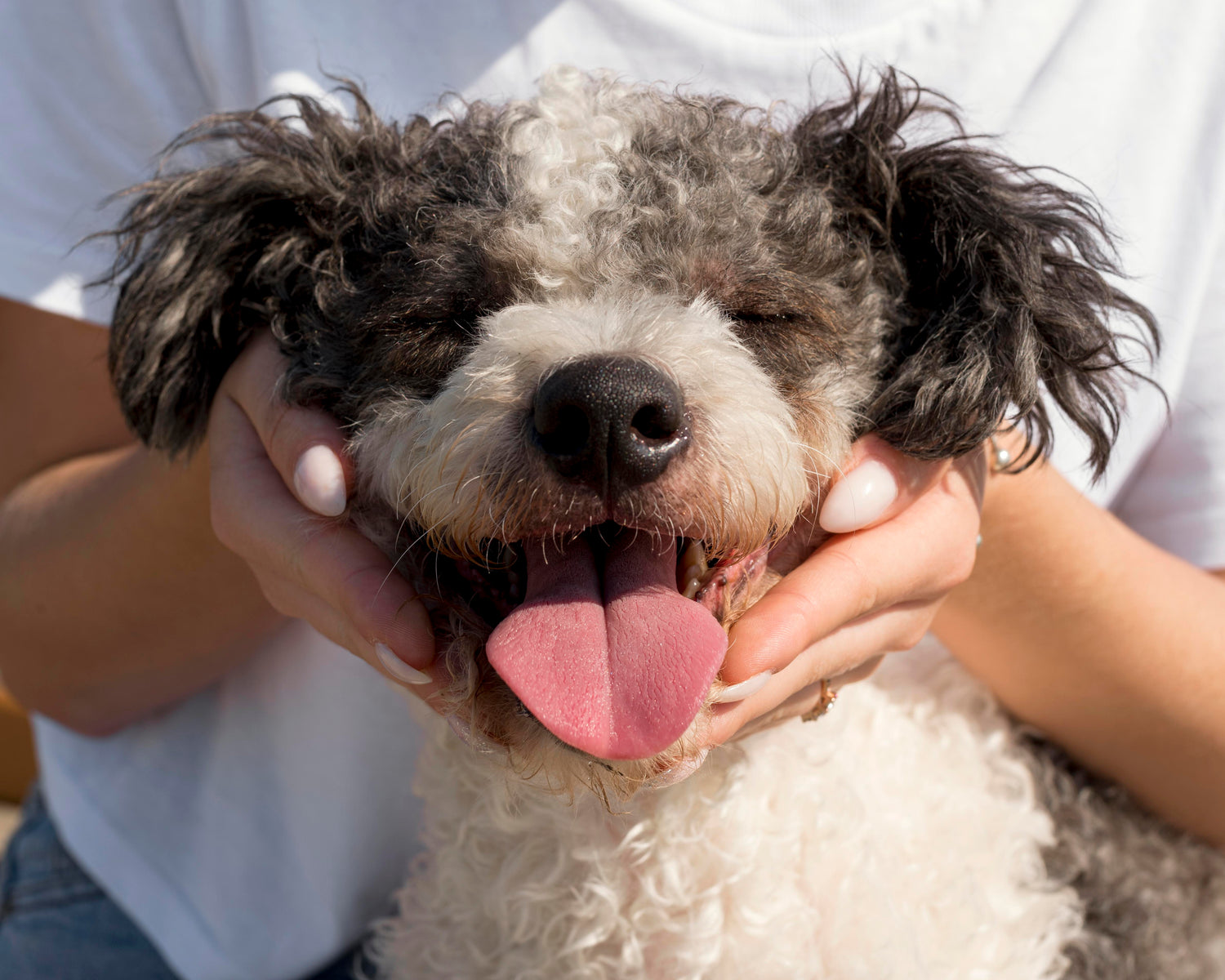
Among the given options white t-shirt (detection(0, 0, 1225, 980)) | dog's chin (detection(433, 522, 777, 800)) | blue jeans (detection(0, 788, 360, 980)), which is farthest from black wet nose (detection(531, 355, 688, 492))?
blue jeans (detection(0, 788, 360, 980))

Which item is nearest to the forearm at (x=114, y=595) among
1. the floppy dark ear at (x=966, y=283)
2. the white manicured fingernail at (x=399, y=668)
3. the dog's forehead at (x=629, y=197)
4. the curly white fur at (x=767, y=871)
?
the curly white fur at (x=767, y=871)

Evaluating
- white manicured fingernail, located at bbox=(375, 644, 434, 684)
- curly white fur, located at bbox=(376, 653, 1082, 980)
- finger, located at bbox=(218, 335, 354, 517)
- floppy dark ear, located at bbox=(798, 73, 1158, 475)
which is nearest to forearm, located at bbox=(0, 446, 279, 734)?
finger, located at bbox=(218, 335, 354, 517)

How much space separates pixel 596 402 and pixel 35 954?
212 cm

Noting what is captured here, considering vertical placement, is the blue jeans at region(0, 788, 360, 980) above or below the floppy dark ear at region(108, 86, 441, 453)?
below

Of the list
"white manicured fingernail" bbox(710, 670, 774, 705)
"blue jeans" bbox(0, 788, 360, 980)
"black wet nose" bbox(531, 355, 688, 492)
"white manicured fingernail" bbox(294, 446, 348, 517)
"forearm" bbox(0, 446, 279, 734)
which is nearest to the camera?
"black wet nose" bbox(531, 355, 688, 492)

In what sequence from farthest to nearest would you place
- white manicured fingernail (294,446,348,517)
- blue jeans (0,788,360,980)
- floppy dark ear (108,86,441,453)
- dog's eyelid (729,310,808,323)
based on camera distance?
blue jeans (0,788,360,980) < floppy dark ear (108,86,441,453) < dog's eyelid (729,310,808,323) < white manicured fingernail (294,446,348,517)

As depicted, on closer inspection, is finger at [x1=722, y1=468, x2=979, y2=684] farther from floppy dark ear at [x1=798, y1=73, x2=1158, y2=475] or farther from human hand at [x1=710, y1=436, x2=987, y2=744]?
floppy dark ear at [x1=798, y1=73, x2=1158, y2=475]

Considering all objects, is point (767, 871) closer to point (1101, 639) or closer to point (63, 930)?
point (1101, 639)

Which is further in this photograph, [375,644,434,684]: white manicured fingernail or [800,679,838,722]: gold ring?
[800,679,838,722]: gold ring

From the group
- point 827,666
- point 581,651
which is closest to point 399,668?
point 581,651

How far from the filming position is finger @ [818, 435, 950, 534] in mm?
1454

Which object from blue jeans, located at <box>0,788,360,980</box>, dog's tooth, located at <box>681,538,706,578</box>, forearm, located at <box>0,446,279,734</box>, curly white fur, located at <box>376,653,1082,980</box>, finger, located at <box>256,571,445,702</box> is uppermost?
dog's tooth, located at <box>681,538,706,578</box>

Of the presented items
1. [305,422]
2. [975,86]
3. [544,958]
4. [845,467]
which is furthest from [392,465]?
[975,86]

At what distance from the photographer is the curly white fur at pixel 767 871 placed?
1597mm
